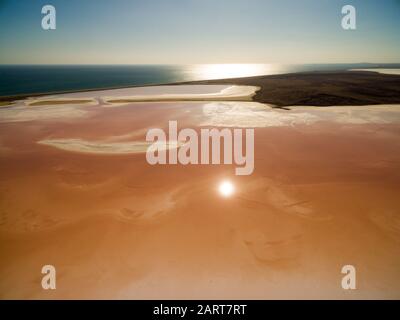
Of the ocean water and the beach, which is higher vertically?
the ocean water

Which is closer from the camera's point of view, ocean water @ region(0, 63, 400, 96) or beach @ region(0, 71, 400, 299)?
beach @ region(0, 71, 400, 299)

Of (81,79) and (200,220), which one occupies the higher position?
(81,79)

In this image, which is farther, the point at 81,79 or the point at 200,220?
the point at 81,79

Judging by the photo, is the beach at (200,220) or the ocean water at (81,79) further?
the ocean water at (81,79)

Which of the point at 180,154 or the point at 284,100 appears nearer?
the point at 180,154

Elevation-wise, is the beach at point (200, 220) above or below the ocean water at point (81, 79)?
below

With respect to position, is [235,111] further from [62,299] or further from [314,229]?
[62,299]
